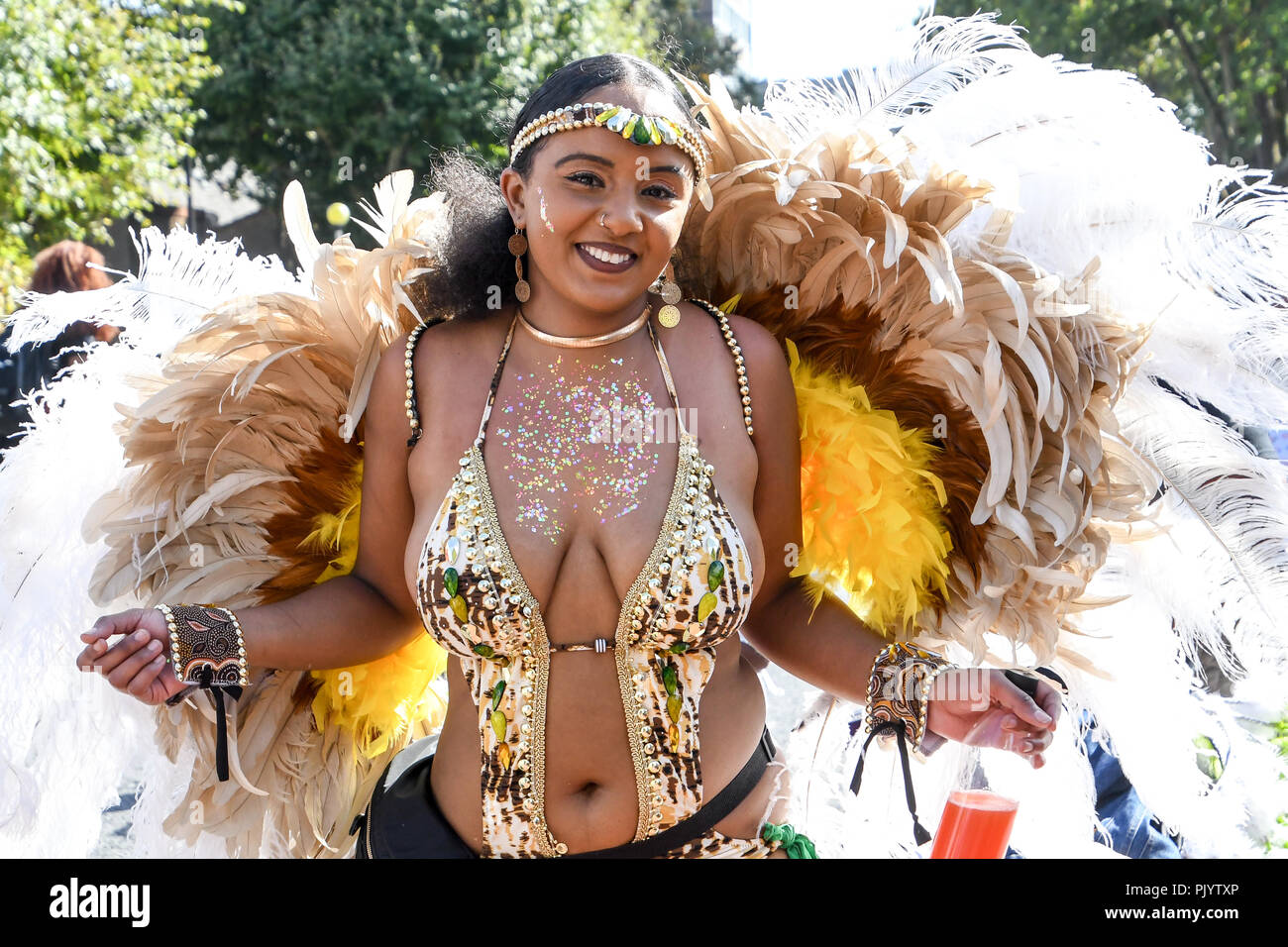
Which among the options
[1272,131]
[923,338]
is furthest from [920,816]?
[1272,131]

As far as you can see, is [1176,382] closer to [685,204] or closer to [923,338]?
[923,338]

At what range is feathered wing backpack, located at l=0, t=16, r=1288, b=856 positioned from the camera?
2.16 metres

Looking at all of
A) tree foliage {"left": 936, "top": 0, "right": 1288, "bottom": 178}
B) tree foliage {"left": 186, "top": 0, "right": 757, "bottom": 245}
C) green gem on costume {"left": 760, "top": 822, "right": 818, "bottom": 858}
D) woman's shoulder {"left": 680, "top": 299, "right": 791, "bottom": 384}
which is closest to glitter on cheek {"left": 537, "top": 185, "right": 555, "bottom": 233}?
woman's shoulder {"left": 680, "top": 299, "right": 791, "bottom": 384}

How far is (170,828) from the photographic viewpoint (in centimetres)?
237

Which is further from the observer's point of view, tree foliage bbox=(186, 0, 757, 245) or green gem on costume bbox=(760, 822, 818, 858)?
tree foliage bbox=(186, 0, 757, 245)

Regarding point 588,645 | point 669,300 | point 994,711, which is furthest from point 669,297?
point 994,711

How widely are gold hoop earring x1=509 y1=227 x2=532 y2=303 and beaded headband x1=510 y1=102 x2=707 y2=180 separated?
0.59ft

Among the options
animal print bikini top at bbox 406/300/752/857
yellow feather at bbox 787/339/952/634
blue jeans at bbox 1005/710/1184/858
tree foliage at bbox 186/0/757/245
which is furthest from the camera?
tree foliage at bbox 186/0/757/245

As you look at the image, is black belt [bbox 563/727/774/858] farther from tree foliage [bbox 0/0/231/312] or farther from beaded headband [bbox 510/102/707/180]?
tree foliage [bbox 0/0/231/312]

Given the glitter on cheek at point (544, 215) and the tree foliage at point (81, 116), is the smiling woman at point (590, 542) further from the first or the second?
the tree foliage at point (81, 116)

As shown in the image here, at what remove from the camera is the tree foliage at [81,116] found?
25.4ft

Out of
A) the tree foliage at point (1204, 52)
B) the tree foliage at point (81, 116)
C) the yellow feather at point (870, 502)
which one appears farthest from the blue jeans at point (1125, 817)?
the tree foliage at point (1204, 52)

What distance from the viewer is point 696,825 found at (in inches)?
82.6

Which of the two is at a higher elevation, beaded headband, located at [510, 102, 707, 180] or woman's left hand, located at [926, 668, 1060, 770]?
beaded headband, located at [510, 102, 707, 180]
